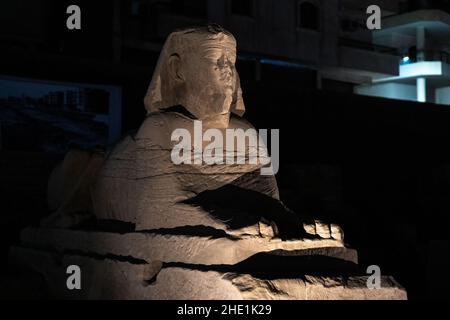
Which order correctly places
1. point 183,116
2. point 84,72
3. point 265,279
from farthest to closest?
point 84,72, point 183,116, point 265,279

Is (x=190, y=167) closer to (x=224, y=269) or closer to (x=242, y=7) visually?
(x=224, y=269)

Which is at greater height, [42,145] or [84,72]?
[84,72]

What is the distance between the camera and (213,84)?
4.25 m

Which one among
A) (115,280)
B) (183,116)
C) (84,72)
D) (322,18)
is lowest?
(115,280)

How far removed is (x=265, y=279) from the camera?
329 cm

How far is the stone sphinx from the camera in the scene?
350 centimetres

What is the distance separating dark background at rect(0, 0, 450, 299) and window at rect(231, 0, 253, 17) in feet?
0.11

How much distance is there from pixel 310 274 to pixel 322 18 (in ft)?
52.8

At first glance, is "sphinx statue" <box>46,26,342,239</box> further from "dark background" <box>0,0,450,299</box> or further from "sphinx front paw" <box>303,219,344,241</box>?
"dark background" <box>0,0,450,299</box>

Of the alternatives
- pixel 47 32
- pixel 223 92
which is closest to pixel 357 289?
pixel 223 92

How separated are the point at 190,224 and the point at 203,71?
3.36 ft

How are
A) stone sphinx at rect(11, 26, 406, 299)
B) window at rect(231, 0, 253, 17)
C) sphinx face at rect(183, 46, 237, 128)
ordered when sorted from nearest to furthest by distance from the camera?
1. stone sphinx at rect(11, 26, 406, 299)
2. sphinx face at rect(183, 46, 237, 128)
3. window at rect(231, 0, 253, 17)

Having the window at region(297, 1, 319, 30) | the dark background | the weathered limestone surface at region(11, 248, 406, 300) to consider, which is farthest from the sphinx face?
the window at region(297, 1, 319, 30)

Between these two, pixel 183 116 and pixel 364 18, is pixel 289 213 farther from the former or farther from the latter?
pixel 364 18
